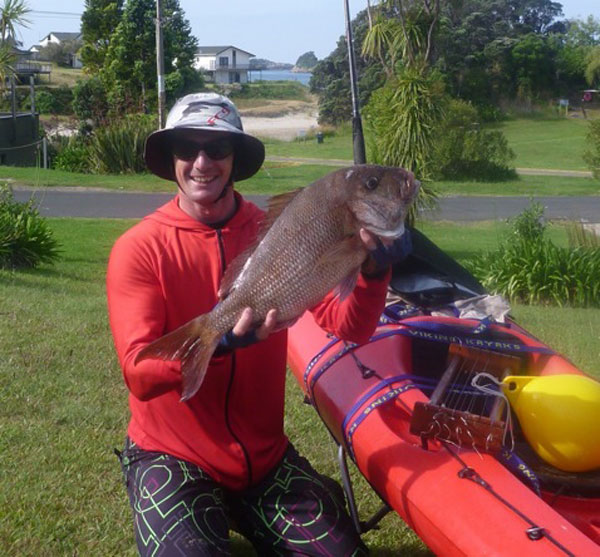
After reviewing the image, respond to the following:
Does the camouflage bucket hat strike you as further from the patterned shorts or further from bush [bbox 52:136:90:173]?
bush [bbox 52:136:90:173]

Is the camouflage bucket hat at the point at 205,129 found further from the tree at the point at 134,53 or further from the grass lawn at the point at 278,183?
the tree at the point at 134,53

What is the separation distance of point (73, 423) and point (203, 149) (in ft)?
8.05

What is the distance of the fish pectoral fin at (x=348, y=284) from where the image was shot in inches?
110

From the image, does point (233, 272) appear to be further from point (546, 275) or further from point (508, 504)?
point (546, 275)

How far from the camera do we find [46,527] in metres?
3.92

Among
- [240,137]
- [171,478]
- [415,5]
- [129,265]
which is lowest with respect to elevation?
[171,478]

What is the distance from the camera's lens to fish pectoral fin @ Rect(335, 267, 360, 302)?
2.79m

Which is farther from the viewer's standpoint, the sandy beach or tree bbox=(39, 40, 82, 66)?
tree bbox=(39, 40, 82, 66)

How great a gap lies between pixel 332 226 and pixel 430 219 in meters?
15.3

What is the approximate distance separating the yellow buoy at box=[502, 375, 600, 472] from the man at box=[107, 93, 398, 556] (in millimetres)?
895

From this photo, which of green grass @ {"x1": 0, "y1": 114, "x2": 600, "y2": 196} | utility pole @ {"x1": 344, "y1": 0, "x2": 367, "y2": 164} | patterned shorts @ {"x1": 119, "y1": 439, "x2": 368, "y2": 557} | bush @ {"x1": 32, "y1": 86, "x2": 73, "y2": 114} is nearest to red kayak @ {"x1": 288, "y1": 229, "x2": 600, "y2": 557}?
patterned shorts @ {"x1": 119, "y1": 439, "x2": 368, "y2": 557}

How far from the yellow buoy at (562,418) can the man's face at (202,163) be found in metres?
1.51

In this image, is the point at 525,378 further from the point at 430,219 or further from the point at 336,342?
the point at 430,219

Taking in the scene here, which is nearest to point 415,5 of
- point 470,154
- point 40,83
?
point 470,154
